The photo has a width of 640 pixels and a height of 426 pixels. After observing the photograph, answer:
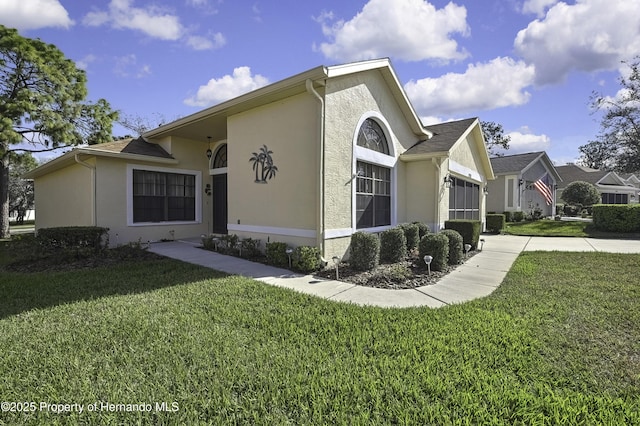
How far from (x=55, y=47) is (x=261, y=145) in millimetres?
15847

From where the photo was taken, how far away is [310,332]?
3.92 m

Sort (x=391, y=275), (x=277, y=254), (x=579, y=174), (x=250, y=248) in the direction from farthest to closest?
(x=579, y=174), (x=250, y=248), (x=277, y=254), (x=391, y=275)

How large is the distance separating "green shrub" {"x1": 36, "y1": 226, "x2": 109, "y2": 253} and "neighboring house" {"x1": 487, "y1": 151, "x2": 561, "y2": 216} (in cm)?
2481

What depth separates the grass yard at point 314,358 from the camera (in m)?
2.48

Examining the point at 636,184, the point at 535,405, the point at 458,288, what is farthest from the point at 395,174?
the point at 636,184

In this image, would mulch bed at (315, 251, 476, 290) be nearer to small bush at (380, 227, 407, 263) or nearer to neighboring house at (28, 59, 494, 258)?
small bush at (380, 227, 407, 263)

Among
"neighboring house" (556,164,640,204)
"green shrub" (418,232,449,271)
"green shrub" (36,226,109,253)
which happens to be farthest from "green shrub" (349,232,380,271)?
"neighboring house" (556,164,640,204)

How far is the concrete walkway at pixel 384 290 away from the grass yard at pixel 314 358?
1.69 ft

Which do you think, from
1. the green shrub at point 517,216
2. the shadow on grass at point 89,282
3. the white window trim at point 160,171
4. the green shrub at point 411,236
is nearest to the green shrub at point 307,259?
the shadow on grass at point 89,282

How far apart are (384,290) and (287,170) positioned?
4.10 metres

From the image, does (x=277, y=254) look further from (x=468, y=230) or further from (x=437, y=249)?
(x=468, y=230)

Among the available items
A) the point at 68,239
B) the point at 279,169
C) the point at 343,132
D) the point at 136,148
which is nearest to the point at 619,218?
the point at 343,132

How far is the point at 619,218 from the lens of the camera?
15727 mm

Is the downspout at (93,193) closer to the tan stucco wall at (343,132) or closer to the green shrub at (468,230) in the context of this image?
the tan stucco wall at (343,132)
